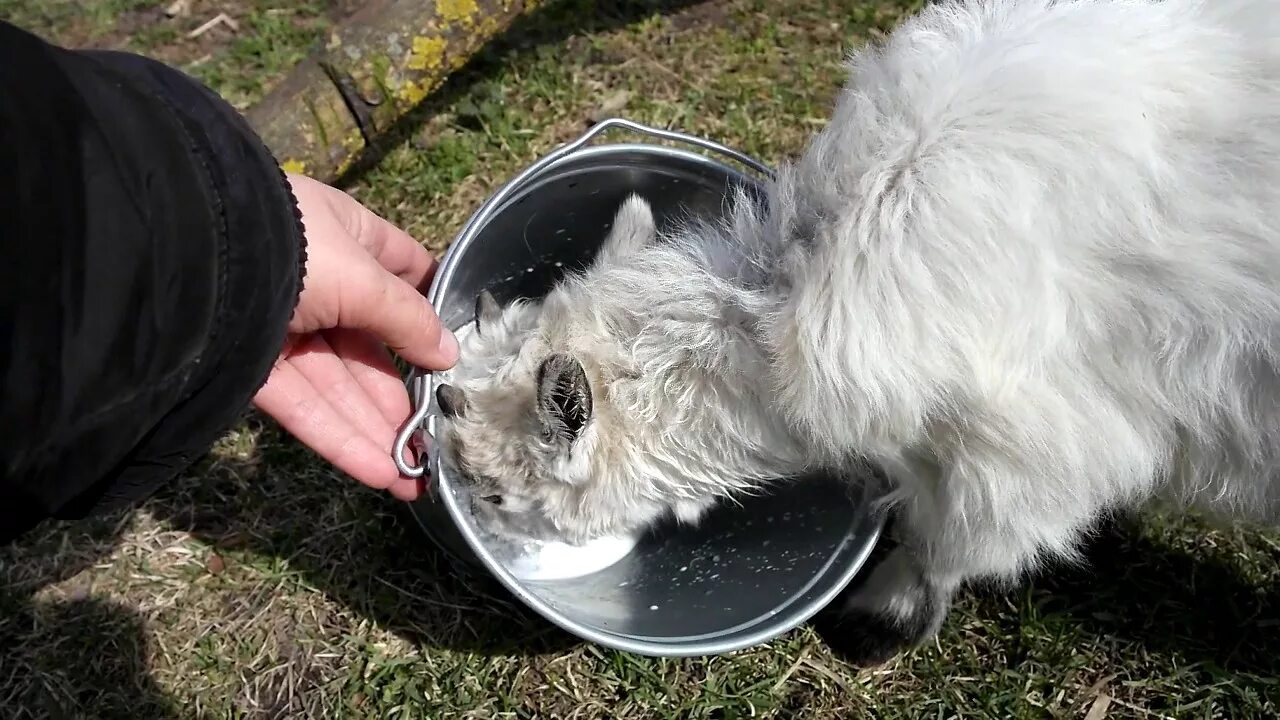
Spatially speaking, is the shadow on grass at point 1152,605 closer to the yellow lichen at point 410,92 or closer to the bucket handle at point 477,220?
the bucket handle at point 477,220

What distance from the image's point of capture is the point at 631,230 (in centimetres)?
238

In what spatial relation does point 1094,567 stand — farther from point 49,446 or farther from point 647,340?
point 49,446

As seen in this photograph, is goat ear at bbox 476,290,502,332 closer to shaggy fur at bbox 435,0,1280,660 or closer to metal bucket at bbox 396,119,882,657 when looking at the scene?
metal bucket at bbox 396,119,882,657

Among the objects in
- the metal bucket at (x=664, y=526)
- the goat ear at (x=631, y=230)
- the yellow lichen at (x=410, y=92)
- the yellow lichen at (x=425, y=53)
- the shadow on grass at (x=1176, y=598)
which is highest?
the yellow lichen at (x=425, y=53)

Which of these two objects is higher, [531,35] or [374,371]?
[531,35]

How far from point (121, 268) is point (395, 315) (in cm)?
67

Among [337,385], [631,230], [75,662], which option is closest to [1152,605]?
[631,230]

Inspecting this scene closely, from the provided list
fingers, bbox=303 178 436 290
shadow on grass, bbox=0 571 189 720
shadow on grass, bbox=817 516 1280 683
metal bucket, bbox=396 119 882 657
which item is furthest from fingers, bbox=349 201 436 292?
shadow on grass, bbox=817 516 1280 683

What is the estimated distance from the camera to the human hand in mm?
2037

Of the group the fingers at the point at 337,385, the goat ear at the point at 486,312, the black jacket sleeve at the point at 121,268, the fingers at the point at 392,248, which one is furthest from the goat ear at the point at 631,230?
the black jacket sleeve at the point at 121,268

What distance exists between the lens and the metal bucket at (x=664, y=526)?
2445 millimetres

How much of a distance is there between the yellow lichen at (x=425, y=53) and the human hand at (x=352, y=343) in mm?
805

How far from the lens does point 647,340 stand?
212 cm

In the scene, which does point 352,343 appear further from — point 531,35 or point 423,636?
point 531,35
